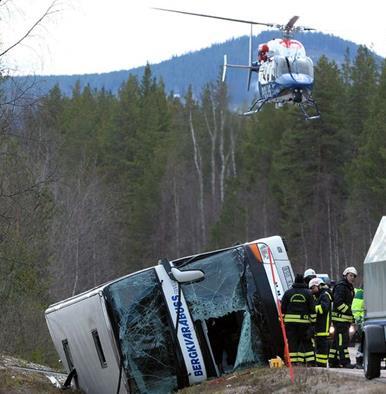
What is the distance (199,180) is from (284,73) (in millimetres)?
49171

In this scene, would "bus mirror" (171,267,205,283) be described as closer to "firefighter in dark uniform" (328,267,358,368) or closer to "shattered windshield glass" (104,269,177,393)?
"shattered windshield glass" (104,269,177,393)

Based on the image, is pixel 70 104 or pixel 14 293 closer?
pixel 14 293

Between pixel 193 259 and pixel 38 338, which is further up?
pixel 193 259

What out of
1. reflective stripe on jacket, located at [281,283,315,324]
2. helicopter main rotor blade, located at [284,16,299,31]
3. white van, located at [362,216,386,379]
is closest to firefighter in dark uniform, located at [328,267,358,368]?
reflective stripe on jacket, located at [281,283,315,324]

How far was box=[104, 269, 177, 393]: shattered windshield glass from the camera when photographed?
52.4ft

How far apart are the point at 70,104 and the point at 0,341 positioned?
71272 mm

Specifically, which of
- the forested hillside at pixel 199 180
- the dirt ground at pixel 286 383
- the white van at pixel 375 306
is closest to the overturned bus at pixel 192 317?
the dirt ground at pixel 286 383

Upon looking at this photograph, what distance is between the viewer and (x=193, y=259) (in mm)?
16141

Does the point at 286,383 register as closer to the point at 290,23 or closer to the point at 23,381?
the point at 23,381

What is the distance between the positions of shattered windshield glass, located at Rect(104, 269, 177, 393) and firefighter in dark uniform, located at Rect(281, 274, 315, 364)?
A: 5.53 ft

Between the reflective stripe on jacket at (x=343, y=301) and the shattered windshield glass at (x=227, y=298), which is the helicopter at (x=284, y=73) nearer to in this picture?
the reflective stripe on jacket at (x=343, y=301)

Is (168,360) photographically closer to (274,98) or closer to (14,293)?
(14,293)

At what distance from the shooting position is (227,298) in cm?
1586

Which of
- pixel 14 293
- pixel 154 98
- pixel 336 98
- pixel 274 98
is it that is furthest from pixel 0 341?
pixel 154 98
